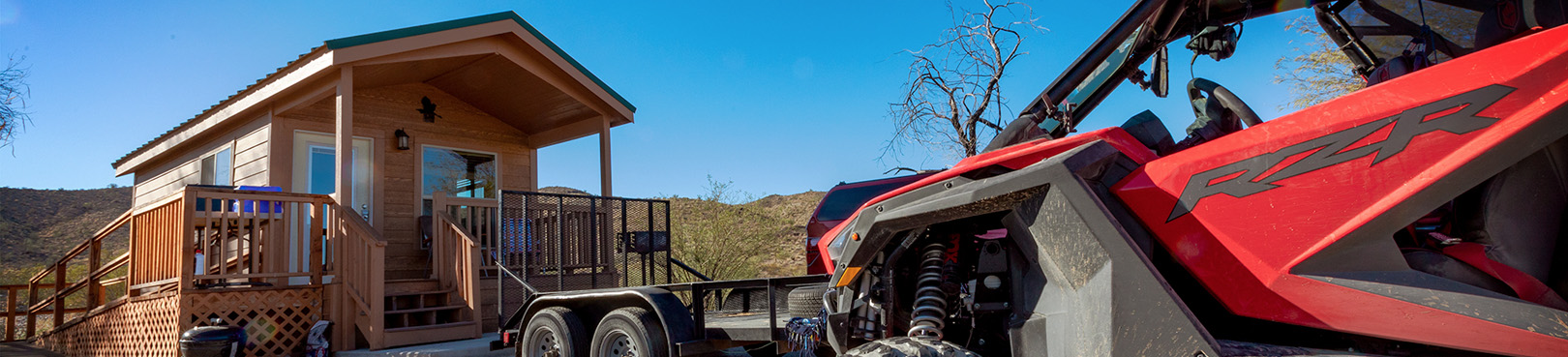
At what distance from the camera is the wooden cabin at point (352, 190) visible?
886 cm

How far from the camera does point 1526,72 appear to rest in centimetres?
215

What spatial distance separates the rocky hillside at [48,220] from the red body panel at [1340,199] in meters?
43.8

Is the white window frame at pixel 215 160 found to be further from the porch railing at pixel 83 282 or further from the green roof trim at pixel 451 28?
the green roof trim at pixel 451 28

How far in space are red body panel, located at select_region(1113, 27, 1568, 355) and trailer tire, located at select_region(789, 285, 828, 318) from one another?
6.00 ft

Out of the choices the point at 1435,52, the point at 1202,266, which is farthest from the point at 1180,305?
the point at 1435,52

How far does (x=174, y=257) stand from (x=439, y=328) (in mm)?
2661

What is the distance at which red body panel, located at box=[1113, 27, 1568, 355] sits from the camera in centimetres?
216

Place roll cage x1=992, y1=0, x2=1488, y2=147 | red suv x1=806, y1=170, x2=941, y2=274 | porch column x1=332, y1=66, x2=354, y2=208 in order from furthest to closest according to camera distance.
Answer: porch column x1=332, y1=66, x2=354, y2=208 < red suv x1=806, y1=170, x2=941, y2=274 < roll cage x1=992, y1=0, x2=1488, y2=147

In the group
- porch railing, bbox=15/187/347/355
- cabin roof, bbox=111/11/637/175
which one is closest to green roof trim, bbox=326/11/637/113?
cabin roof, bbox=111/11/637/175

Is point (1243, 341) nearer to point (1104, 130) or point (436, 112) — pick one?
point (1104, 130)

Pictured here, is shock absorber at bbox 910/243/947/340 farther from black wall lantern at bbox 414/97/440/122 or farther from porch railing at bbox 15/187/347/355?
black wall lantern at bbox 414/97/440/122

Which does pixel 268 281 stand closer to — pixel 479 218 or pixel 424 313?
pixel 424 313

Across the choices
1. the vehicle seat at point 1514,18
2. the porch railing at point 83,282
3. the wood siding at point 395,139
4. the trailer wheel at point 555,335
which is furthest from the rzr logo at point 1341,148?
the porch railing at point 83,282

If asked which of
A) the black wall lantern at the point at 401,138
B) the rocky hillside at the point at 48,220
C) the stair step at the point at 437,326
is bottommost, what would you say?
the stair step at the point at 437,326
